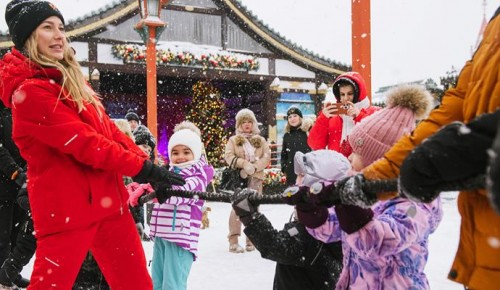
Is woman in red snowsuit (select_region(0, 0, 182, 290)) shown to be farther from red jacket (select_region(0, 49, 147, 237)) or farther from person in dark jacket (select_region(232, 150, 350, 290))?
person in dark jacket (select_region(232, 150, 350, 290))

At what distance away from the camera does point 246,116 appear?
20.8ft

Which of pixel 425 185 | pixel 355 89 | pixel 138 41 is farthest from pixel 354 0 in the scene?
pixel 138 41

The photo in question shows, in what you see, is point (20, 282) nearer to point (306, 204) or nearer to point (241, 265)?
point (241, 265)

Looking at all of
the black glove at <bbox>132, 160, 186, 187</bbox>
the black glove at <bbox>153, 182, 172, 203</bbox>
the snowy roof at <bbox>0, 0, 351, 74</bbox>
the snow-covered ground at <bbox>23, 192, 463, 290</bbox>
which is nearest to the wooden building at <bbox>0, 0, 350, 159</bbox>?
the snowy roof at <bbox>0, 0, 351, 74</bbox>

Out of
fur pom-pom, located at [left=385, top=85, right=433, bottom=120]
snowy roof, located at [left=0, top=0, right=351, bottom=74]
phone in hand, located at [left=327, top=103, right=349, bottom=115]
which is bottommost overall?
phone in hand, located at [left=327, top=103, right=349, bottom=115]

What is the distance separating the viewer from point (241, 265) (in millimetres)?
5113

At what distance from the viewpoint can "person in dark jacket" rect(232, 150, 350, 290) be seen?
200 centimetres

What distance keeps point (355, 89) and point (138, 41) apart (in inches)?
435

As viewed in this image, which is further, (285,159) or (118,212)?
(285,159)

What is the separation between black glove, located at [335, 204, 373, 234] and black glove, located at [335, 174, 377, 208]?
0.16 m

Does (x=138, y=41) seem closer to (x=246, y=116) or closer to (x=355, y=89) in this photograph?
(x=246, y=116)

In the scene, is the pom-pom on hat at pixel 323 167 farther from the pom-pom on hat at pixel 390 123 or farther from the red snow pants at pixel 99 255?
the red snow pants at pixel 99 255

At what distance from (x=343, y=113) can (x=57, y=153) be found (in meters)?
2.12

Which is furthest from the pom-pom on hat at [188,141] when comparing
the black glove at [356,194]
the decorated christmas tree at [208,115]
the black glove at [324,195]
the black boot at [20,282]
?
the decorated christmas tree at [208,115]
